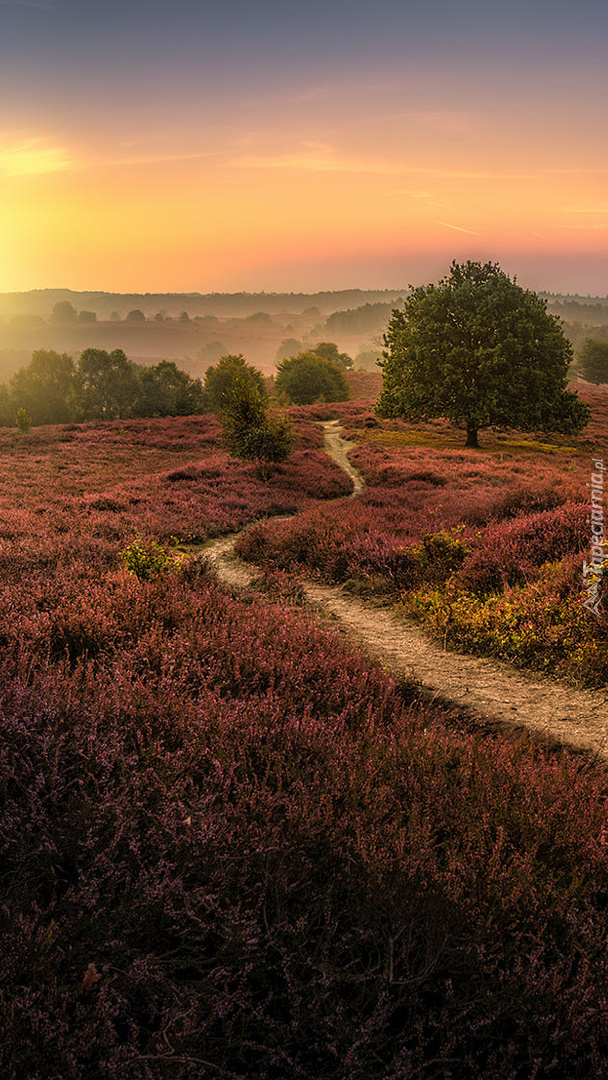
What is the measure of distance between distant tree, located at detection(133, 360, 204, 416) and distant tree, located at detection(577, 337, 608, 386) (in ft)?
257

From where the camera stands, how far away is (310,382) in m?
81.6

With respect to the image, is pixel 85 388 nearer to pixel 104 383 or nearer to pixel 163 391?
pixel 104 383

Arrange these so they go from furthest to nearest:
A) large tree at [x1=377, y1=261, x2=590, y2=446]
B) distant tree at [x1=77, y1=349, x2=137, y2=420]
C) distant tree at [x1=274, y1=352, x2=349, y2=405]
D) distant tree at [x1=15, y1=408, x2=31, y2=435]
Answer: distant tree at [x1=77, y1=349, x2=137, y2=420]
distant tree at [x1=274, y1=352, x2=349, y2=405]
distant tree at [x1=15, y1=408, x2=31, y2=435]
large tree at [x1=377, y1=261, x2=590, y2=446]

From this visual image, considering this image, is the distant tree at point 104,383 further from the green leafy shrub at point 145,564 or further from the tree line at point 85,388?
the green leafy shrub at point 145,564

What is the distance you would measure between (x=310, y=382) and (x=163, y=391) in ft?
82.5

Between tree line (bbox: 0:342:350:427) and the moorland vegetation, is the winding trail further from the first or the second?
tree line (bbox: 0:342:350:427)

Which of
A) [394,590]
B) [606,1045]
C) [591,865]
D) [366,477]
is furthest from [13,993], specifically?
[366,477]

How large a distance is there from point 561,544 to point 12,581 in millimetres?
8848

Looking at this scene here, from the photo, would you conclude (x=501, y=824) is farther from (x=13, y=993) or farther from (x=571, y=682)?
(x=571, y=682)

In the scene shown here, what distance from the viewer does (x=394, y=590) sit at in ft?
31.6

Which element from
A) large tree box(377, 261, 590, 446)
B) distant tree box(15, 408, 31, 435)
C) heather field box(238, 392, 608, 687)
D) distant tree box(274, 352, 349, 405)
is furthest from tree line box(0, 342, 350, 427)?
heather field box(238, 392, 608, 687)

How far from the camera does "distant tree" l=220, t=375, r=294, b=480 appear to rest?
75.0 feet

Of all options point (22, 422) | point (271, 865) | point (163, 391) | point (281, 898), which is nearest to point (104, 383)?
point (163, 391)

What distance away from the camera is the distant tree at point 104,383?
87219 millimetres
